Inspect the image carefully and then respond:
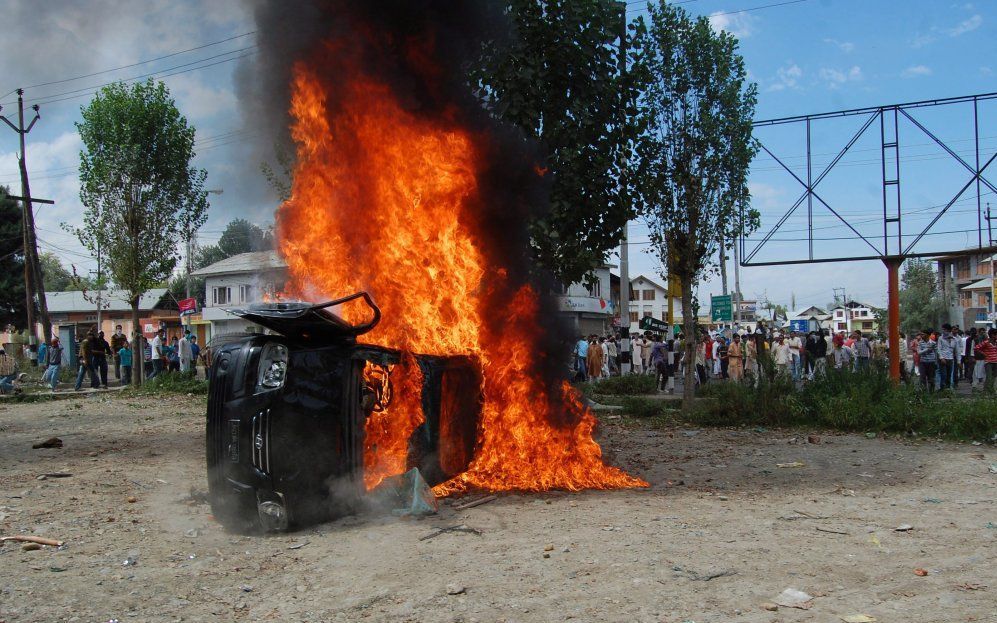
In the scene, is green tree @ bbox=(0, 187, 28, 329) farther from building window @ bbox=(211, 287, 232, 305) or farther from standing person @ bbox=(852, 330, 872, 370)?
standing person @ bbox=(852, 330, 872, 370)

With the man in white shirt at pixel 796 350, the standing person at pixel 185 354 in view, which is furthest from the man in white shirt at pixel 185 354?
the man in white shirt at pixel 796 350

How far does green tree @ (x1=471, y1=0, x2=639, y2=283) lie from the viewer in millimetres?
10273

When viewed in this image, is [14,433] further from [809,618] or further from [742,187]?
[742,187]

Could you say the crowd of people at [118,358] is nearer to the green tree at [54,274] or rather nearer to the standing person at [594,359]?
the standing person at [594,359]

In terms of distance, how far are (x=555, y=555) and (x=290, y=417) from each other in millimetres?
2424

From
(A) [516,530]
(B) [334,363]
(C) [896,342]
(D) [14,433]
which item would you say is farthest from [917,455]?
(D) [14,433]

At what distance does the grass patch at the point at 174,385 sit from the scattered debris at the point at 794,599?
19233mm

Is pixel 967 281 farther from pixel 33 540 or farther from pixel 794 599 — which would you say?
pixel 33 540

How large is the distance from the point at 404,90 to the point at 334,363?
417 cm

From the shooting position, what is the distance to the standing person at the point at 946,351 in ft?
62.8

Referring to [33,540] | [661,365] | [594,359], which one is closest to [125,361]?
[594,359]

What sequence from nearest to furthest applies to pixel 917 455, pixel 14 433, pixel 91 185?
pixel 917 455, pixel 14 433, pixel 91 185

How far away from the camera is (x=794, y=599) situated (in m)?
4.27

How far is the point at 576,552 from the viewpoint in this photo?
5.23 meters
